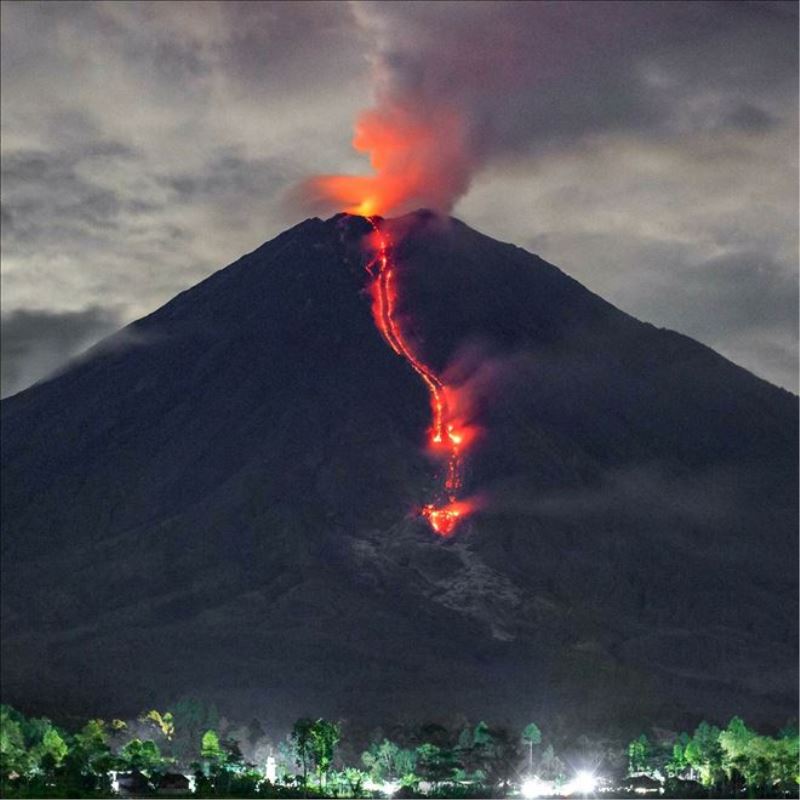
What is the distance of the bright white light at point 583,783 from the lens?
14945 centimetres

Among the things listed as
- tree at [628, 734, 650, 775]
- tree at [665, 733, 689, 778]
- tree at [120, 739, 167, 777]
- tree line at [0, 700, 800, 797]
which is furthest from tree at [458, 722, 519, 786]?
tree at [120, 739, 167, 777]

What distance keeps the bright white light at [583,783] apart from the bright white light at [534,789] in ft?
6.65

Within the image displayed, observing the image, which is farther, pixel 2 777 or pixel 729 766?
pixel 729 766

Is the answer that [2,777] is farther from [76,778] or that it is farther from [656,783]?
[656,783]

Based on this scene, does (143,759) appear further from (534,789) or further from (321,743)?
(534,789)

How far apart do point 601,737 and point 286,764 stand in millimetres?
44017

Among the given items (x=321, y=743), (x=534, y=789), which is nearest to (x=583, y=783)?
(x=534, y=789)

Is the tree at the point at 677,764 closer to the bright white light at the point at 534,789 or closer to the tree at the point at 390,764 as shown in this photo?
the bright white light at the point at 534,789

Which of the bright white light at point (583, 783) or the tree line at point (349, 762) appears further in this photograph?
the bright white light at point (583, 783)

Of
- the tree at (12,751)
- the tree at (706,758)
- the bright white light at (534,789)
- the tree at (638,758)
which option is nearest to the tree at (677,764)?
the tree at (706,758)

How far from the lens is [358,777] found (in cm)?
14588

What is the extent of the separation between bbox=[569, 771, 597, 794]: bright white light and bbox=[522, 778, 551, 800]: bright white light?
2.03m

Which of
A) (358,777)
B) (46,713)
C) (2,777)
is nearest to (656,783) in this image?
(358,777)

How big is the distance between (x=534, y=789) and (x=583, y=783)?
6.94 metres
